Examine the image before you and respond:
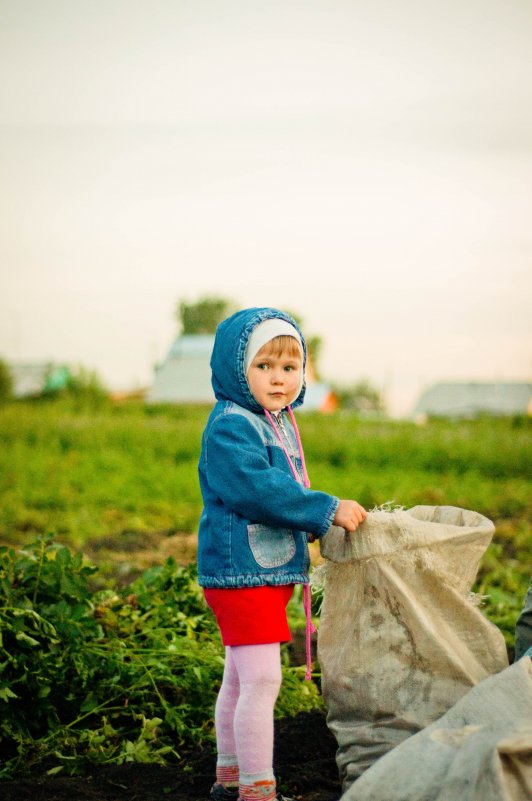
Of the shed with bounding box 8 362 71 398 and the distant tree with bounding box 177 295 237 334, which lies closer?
the shed with bounding box 8 362 71 398

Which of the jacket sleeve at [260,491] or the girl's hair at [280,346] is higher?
the girl's hair at [280,346]

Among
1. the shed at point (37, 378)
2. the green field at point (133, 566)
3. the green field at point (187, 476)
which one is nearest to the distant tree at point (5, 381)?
the shed at point (37, 378)

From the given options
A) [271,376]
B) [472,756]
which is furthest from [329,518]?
[472,756]

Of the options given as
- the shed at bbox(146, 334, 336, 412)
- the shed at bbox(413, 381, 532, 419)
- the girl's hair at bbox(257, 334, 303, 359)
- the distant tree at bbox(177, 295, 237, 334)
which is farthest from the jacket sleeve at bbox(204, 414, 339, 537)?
the distant tree at bbox(177, 295, 237, 334)

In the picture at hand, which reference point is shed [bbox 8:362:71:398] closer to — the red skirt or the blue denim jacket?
the blue denim jacket

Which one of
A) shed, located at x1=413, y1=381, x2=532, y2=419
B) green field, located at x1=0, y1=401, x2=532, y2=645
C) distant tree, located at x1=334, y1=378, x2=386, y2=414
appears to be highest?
green field, located at x1=0, y1=401, x2=532, y2=645

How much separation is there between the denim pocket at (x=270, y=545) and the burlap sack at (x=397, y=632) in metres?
0.14

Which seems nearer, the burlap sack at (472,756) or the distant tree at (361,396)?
the burlap sack at (472,756)

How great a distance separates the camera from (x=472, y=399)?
32906 mm

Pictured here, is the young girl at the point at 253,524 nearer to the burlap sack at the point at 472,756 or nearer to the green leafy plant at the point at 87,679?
the burlap sack at the point at 472,756

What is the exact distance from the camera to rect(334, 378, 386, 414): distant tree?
2296 inches

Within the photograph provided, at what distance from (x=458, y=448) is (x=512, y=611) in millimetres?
9210

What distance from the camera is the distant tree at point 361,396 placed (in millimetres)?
58312

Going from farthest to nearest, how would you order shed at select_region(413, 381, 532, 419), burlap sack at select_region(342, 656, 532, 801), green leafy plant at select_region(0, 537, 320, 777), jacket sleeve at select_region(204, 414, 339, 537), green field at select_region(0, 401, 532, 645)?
shed at select_region(413, 381, 532, 419) → green field at select_region(0, 401, 532, 645) → green leafy plant at select_region(0, 537, 320, 777) → jacket sleeve at select_region(204, 414, 339, 537) → burlap sack at select_region(342, 656, 532, 801)
